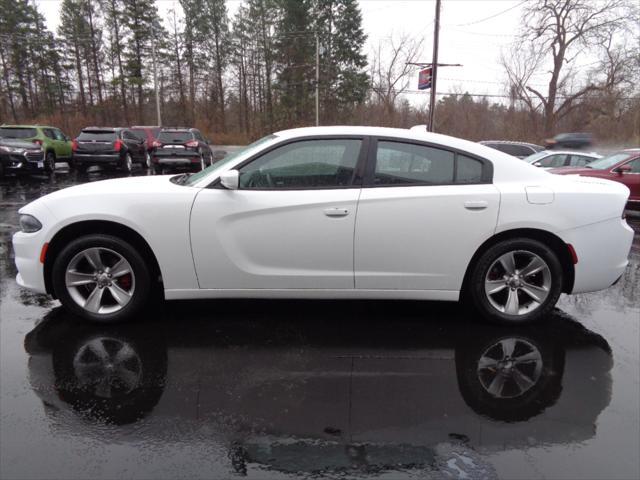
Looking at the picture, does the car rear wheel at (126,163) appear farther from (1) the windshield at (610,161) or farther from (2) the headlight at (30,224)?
(1) the windshield at (610,161)

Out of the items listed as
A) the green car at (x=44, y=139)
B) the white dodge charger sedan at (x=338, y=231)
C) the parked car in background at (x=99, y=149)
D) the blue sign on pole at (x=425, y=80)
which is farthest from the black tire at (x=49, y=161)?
the blue sign on pole at (x=425, y=80)

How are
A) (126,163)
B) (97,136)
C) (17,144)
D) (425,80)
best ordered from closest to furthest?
(17,144) → (97,136) → (126,163) → (425,80)

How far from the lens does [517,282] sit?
12.6 feet

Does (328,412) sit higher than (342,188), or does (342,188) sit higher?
(342,188)

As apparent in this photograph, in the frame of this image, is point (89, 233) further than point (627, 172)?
No

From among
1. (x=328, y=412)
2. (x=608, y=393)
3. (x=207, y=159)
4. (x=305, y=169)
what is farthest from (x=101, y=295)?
(x=207, y=159)

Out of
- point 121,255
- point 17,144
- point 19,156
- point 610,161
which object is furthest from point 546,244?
point 17,144

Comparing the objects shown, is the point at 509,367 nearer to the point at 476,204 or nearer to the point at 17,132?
the point at 476,204

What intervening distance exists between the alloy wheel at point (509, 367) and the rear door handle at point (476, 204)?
3.42 feet

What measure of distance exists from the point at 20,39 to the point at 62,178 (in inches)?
1503

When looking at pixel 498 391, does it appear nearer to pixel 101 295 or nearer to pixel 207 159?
pixel 101 295

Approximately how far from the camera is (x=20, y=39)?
43.8 metres

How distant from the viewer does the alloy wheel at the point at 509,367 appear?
9.61 ft

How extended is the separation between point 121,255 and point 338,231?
5.61ft
